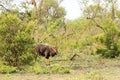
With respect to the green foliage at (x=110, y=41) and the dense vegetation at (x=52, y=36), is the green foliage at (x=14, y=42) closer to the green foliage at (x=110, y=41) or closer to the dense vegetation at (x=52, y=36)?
the dense vegetation at (x=52, y=36)

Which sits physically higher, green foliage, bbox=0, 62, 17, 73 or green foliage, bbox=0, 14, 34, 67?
green foliage, bbox=0, 14, 34, 67

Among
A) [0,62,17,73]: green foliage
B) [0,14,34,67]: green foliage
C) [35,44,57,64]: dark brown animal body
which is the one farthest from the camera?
[35,44,57,64]: dark brown animal body

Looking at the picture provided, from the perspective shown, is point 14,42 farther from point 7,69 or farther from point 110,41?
point 110,41

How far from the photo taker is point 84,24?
25.5 m

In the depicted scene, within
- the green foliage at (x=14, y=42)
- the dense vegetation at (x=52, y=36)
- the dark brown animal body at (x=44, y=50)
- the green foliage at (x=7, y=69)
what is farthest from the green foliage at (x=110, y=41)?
the green foliage at (x=7, y=69)

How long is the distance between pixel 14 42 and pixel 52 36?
6916 mm

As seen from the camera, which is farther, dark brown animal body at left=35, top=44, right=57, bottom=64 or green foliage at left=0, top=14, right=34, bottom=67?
dark brown animal body at left=35, top=44, right=57, bottom=64

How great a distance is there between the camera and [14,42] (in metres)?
15.1

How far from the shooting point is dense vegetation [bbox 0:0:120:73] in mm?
15078

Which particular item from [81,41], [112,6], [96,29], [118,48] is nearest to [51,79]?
[118,48]

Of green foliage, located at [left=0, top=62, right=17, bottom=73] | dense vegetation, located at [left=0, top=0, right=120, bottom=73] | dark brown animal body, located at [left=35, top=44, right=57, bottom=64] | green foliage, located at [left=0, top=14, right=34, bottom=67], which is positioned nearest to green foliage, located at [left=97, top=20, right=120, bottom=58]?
dense vegetation, located at [left=0, top=0, right=120, bottom=73]

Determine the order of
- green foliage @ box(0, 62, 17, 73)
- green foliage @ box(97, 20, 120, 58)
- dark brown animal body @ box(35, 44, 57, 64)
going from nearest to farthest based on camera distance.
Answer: green foliage @ box(0, 62, 17, 73)
dark brown animal body @ box(35, 44, 57, 64)
green foliage @ box(97, 20, 120, 58)

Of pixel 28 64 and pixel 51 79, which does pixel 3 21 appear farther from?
pixel 51 79

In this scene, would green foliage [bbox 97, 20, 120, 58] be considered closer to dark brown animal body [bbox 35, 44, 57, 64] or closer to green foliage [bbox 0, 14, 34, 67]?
dark brown animal body [bbox 35, 44, 57, 64]
